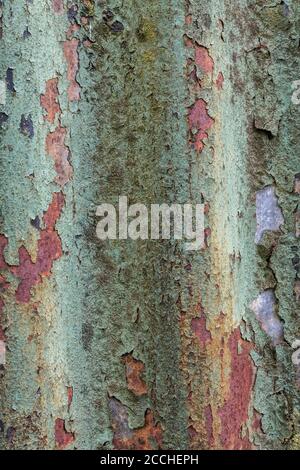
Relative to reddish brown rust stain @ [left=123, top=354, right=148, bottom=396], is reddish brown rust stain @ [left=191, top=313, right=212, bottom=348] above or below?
above

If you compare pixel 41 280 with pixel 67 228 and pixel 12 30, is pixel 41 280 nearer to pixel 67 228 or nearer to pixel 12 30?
pixel 67 228

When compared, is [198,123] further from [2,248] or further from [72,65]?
[2,248]

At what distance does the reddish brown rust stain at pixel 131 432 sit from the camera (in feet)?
2.99

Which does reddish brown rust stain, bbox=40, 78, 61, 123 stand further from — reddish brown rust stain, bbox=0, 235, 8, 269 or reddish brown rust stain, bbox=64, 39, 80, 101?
reddish brown rust stain, bbox=0, 235, 8, 269

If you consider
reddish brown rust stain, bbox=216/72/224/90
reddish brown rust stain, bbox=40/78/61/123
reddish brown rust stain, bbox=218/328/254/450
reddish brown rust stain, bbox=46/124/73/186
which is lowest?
reddish brown rust stain, bbox=218/328/254/450

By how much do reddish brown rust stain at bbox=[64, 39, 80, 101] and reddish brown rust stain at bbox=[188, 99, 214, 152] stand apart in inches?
7.4

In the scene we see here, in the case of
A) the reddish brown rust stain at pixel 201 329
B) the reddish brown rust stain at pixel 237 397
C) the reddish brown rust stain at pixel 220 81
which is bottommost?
the reddish brown rust stain at pixel 237 397

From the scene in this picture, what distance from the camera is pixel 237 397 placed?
93 centimetres

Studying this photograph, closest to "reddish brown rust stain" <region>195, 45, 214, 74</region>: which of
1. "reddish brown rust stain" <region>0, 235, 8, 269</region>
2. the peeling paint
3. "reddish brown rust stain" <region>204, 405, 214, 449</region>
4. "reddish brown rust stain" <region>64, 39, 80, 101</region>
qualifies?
"reddish brown rust stain" <region>64, 39, 80, 101</region>

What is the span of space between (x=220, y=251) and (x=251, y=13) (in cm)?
41

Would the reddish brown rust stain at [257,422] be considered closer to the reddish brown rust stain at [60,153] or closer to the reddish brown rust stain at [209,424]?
the reddish brown rust stain at [209,424]

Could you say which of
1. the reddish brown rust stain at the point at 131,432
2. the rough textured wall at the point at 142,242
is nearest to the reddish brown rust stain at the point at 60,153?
the rough textured wall at the point at 142,242

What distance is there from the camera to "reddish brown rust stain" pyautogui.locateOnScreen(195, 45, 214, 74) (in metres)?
0.91

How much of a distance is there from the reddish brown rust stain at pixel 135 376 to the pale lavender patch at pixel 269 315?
218 mm
